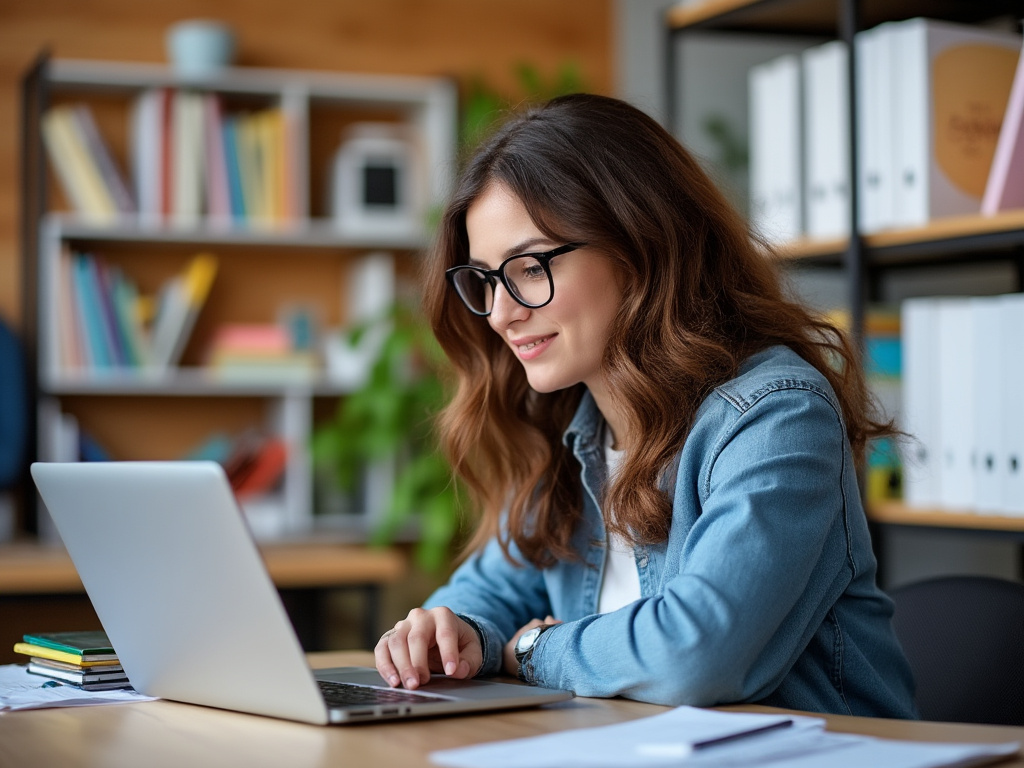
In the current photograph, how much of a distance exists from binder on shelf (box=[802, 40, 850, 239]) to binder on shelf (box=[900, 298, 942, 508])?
23cm

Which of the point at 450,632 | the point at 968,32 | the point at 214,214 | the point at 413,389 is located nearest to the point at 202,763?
the point at 450,632

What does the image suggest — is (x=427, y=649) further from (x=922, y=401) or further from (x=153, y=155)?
(x=153, y=155)

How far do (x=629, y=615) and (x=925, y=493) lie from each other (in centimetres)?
112

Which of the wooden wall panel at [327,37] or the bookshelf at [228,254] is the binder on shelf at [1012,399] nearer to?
the bookshelf at [228,254]

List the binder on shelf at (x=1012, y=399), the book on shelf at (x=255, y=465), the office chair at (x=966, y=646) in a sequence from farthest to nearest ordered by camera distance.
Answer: the book on shelf at (x=255, y=465), the binder on shelf at (x=1012, y=399), the office chair at (x=966, y=646)

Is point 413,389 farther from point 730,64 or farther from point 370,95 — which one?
point 730,64

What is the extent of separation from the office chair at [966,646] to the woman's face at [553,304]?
1.67ft

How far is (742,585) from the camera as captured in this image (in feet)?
3.82

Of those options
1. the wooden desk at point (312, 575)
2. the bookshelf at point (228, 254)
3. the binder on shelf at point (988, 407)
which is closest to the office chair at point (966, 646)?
the binder on shelf at point (988, 407)

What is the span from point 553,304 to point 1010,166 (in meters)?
0.95

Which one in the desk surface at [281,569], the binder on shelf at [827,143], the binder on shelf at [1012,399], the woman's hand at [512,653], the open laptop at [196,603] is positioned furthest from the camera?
the desk surface at [281,569]

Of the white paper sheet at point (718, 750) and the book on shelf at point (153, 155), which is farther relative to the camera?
the book on shelf at point (153, 155)

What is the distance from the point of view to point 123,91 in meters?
3.56

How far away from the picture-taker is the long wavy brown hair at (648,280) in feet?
4.64
